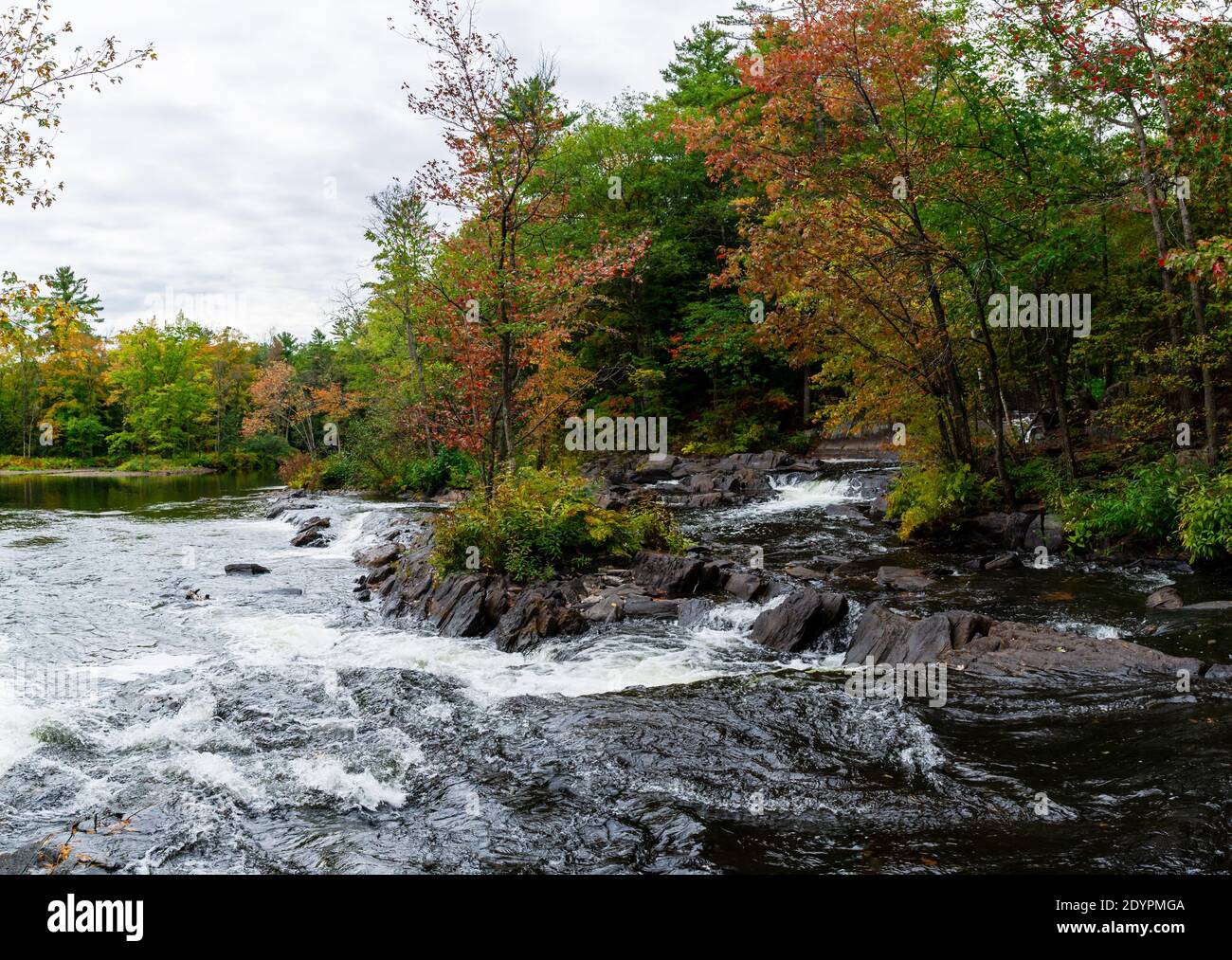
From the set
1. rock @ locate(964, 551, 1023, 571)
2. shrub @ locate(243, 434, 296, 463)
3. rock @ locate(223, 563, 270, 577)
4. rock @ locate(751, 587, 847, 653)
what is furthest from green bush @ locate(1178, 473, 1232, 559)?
shrub @ locate(243, 434, 296, 463)

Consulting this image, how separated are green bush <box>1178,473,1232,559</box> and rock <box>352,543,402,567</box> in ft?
42.1

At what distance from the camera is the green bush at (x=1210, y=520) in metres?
10.5

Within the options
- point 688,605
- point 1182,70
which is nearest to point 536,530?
point 688,605

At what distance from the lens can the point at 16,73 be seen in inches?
311

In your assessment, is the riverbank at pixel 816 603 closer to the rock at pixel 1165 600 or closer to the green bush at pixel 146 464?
the rock at pixel 1165 600

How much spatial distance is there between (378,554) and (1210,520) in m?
13.9

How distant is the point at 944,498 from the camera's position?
48.1 ft

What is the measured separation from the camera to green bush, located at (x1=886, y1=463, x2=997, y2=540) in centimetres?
1461

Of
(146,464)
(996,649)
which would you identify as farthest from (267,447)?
(996,649)

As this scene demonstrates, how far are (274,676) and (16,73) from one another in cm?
676

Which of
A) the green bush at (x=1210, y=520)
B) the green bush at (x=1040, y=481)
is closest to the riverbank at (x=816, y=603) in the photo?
the green bush at (x=1040, y=481)

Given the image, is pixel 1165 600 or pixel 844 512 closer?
pixel 1165 600

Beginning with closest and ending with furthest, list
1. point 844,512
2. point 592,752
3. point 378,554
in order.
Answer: point 592,752 → point 378,554 → point 844,512

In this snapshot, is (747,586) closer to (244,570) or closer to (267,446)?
(244,570)
